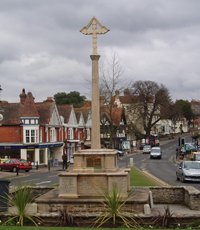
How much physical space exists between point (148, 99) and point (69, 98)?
22.0 metres

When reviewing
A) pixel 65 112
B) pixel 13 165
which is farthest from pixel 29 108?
pixel 65 112

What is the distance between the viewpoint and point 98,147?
17984mm

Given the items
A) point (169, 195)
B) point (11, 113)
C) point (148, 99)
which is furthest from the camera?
point (148, 99)

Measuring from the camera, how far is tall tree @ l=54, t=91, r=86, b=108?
12544cm

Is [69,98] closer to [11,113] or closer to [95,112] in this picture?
[11,113]

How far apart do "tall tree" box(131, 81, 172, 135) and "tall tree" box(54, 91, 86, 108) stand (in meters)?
16.0

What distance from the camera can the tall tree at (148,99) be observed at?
4555 inches

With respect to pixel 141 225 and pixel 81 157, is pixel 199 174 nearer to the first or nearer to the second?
pixel 81 157

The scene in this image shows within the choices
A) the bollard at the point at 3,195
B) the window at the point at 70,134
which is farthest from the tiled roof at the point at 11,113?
the bollard at the point at 3,195

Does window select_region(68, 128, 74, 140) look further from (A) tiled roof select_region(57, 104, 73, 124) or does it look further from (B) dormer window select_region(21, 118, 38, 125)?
(B) dormer window select_region(21, 118, 38, 125)

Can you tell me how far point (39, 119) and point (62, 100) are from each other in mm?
58976

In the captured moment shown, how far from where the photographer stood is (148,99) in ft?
381


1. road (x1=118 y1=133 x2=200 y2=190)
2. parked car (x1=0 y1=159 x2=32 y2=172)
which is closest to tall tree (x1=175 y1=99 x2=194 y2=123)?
road (x1=118 y1=133 x2=200 y2=190)

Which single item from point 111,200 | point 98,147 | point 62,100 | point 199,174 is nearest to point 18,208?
point 111,200
